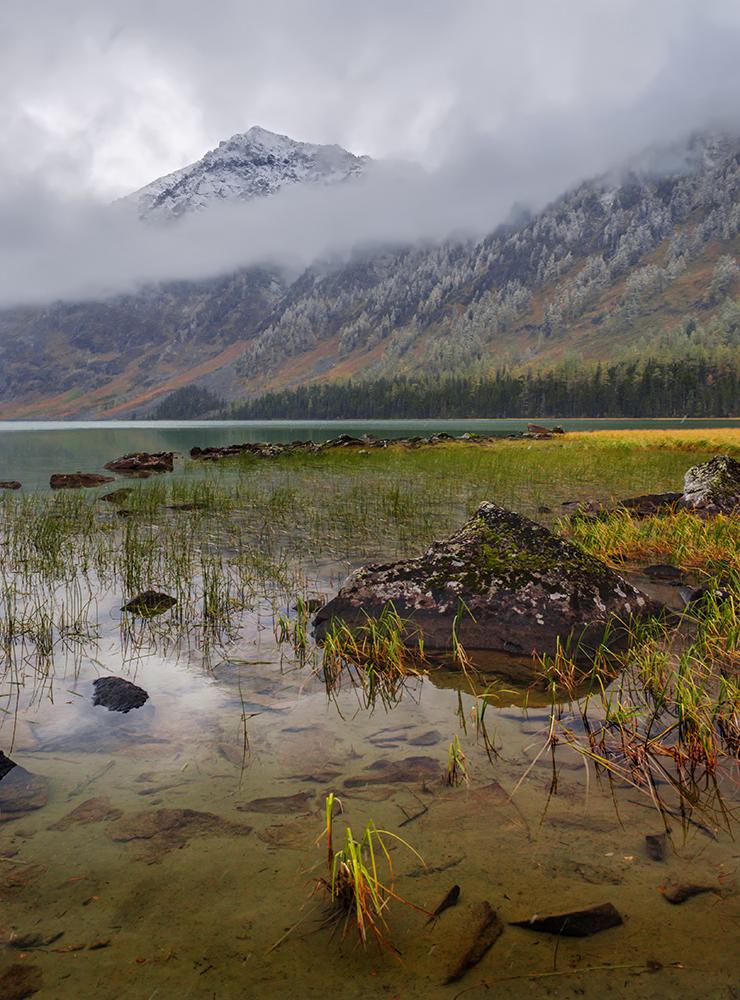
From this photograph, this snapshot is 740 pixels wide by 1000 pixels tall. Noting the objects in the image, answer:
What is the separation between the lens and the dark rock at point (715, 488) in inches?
607

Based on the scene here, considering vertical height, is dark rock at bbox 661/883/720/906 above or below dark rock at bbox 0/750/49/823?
above

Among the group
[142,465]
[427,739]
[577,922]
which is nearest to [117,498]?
[142,465]

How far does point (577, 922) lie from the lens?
3.04 m

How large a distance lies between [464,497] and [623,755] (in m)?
17.7

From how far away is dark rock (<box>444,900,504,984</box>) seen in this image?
9.09 ft

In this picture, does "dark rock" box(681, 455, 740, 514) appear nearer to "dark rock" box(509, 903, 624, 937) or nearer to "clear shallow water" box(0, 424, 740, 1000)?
"clear shallow water" box(0, 424, 740, 1000)

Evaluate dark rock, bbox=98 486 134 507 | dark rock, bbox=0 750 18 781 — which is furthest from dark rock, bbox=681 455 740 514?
dark rock, bbox=98 486 134 507

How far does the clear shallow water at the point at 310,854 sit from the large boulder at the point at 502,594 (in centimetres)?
155

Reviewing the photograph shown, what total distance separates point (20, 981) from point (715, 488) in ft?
59.0

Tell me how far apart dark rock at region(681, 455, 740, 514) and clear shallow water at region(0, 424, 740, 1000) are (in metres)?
12.3

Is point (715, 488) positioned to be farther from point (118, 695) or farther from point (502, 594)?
point (118, 695)

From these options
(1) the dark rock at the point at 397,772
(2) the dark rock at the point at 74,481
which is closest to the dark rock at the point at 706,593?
(1) the dark rock at the point at 397,772

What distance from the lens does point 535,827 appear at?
3.92m

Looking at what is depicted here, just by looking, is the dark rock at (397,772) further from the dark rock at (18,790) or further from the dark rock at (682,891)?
the dark rock at (18,790)
